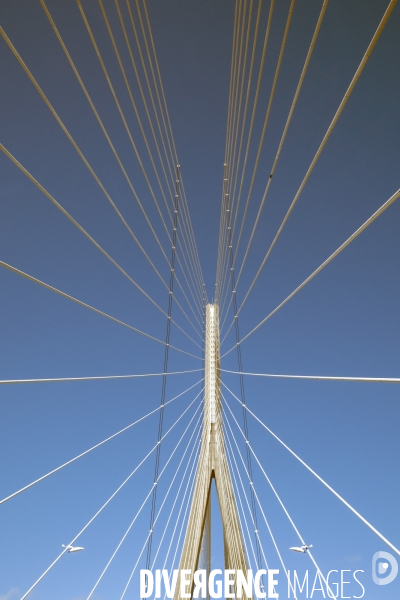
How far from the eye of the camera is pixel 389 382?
68.7 inches

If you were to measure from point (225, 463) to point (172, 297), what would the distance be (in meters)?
2.48

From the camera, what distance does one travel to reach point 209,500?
584 centimetres

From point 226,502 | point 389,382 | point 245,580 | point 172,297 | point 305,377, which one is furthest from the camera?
point 172,297

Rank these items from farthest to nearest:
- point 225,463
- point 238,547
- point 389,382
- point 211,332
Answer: point 211,332, point 225,463, point 238,547, point 389,382

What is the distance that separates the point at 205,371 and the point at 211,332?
0.98 meters

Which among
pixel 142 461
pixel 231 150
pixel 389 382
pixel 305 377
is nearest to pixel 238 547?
pixel 142 461

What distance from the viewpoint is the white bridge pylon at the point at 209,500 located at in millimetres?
5012

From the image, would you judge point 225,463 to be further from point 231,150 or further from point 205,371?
point 231,150

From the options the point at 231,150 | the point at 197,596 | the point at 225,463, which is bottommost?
the point at 197,596

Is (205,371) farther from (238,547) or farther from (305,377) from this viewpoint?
(305,377)

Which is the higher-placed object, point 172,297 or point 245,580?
point 172,297

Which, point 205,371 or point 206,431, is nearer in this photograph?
point 206,431

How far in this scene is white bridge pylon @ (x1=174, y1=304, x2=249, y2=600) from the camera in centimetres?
501

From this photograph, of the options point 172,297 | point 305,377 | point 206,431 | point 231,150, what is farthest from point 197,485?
point 231,150
